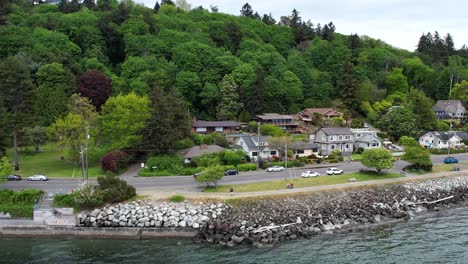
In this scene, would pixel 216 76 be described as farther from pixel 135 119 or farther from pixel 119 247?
pixel 119 247

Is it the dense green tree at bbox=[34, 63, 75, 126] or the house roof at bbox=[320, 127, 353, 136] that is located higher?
the dense green tree at bbox=[34, 63, 75, 126]

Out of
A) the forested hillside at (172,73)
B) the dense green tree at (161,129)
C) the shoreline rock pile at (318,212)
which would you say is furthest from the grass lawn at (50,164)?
the shoreline rock pile at (318,212)

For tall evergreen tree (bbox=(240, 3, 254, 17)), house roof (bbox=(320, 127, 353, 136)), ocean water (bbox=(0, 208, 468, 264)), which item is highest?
tall evergreen tree (bbox=(240, 3, 254, 17))

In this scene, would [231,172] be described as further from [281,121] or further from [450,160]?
[450,160]

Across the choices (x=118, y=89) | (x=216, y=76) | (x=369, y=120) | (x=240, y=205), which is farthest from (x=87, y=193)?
(x=369, y=120)

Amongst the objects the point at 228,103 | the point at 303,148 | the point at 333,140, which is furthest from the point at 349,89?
the point at 303,148

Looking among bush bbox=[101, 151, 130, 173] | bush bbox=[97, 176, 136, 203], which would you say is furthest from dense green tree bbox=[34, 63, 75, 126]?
bush bbox=[97, 176, 136, 203]

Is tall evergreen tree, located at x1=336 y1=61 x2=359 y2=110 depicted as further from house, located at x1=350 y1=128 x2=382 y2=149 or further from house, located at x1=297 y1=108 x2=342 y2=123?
house, located at x1=350 y1=128 x2=382 y2=149
